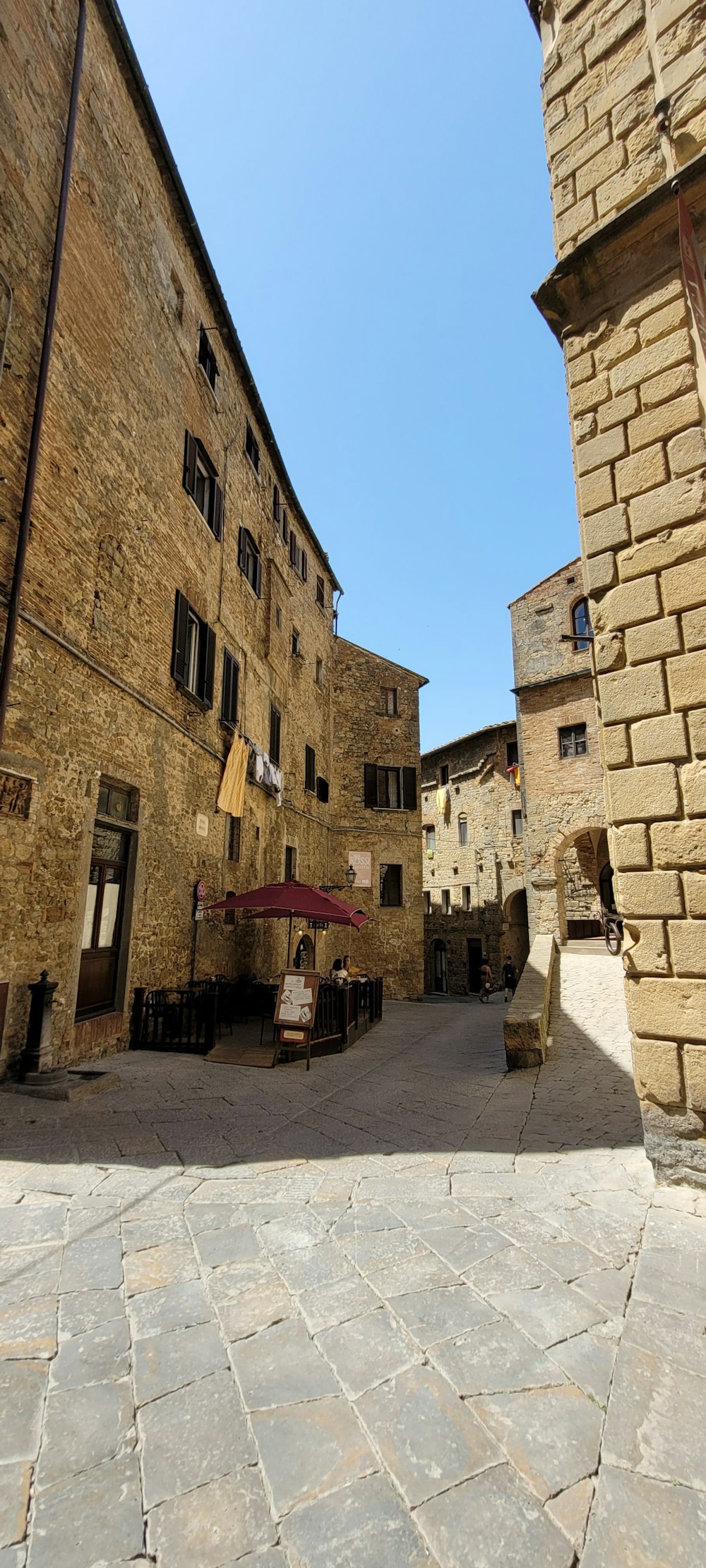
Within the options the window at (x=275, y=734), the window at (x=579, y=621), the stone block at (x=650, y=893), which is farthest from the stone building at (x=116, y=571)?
the window at (x=579, y=621)

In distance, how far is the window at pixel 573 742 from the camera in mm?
19844

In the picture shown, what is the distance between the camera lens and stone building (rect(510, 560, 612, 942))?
19203 mm

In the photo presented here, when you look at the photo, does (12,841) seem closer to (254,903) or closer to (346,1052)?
(254,903)

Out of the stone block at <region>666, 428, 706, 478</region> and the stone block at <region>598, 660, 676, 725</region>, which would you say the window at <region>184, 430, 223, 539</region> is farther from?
the stone block at <region>598, 660, 676, 725</region>

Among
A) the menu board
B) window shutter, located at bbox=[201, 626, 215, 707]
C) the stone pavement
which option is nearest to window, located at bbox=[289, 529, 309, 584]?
window shutter, located at bbox=[201, 626, 215, 707]

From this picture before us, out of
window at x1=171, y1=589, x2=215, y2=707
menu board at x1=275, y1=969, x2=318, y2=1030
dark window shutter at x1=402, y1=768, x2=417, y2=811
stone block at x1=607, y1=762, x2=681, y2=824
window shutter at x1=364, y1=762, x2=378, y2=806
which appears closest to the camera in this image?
stone block at x1=607, y1=762, x2=681, y2=824

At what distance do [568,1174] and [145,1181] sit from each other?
7.79 feet

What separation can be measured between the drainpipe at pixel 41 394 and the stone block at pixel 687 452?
17.7ft

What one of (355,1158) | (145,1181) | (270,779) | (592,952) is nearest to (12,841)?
(145,1181)

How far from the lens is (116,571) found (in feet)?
25.9

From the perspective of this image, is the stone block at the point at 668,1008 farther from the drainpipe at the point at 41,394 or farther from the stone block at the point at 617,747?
the drainpipe at the point at 41,394

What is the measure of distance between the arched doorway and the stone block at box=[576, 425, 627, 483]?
26796 mm

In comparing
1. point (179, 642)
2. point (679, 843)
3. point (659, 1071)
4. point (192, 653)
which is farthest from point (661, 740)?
point (192, 653)

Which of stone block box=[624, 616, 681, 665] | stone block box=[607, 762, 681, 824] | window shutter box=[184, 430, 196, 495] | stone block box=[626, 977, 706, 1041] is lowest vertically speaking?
stone block box=[626, 977, 706, 1041]
